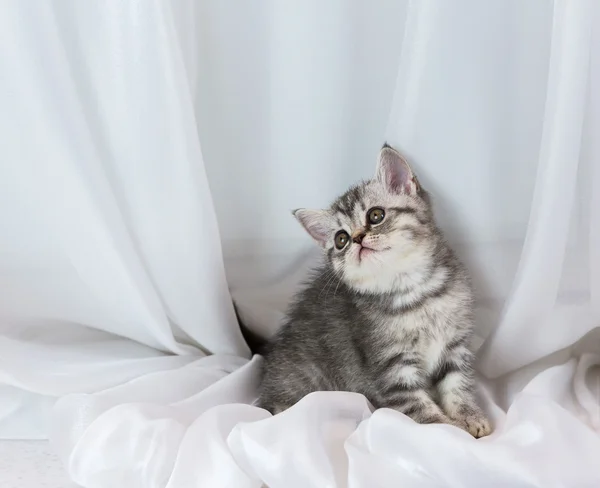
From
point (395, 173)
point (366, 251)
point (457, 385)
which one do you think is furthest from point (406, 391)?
point (395, 173)

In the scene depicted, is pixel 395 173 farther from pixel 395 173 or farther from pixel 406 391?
pixel 406 391

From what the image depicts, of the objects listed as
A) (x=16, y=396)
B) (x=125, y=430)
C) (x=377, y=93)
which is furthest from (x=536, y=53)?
(x=16, y=396)

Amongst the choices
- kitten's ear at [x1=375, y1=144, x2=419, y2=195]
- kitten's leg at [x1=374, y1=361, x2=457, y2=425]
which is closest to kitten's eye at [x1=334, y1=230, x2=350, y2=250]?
kitten's ear at [x1=375, y1=144, x2=419, y2=195]

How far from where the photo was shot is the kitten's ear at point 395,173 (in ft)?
3.62

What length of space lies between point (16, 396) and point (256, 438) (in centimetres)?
57

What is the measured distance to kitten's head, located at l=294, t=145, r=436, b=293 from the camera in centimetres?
108

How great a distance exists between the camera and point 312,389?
121 cm

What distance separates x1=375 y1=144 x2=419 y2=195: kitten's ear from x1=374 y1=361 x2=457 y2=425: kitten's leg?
0.31m

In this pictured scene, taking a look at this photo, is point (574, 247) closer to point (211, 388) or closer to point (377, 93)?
point (377, 93)

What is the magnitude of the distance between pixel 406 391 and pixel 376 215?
0.32 metres

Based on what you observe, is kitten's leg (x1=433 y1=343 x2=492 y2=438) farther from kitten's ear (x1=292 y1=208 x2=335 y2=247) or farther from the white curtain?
kitten's ear (x1=292 y1=208 x2=335 y2=247)

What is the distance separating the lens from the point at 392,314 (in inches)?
45.1

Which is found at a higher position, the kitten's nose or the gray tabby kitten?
the kitten's nose

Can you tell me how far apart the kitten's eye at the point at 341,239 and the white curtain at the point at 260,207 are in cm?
14
